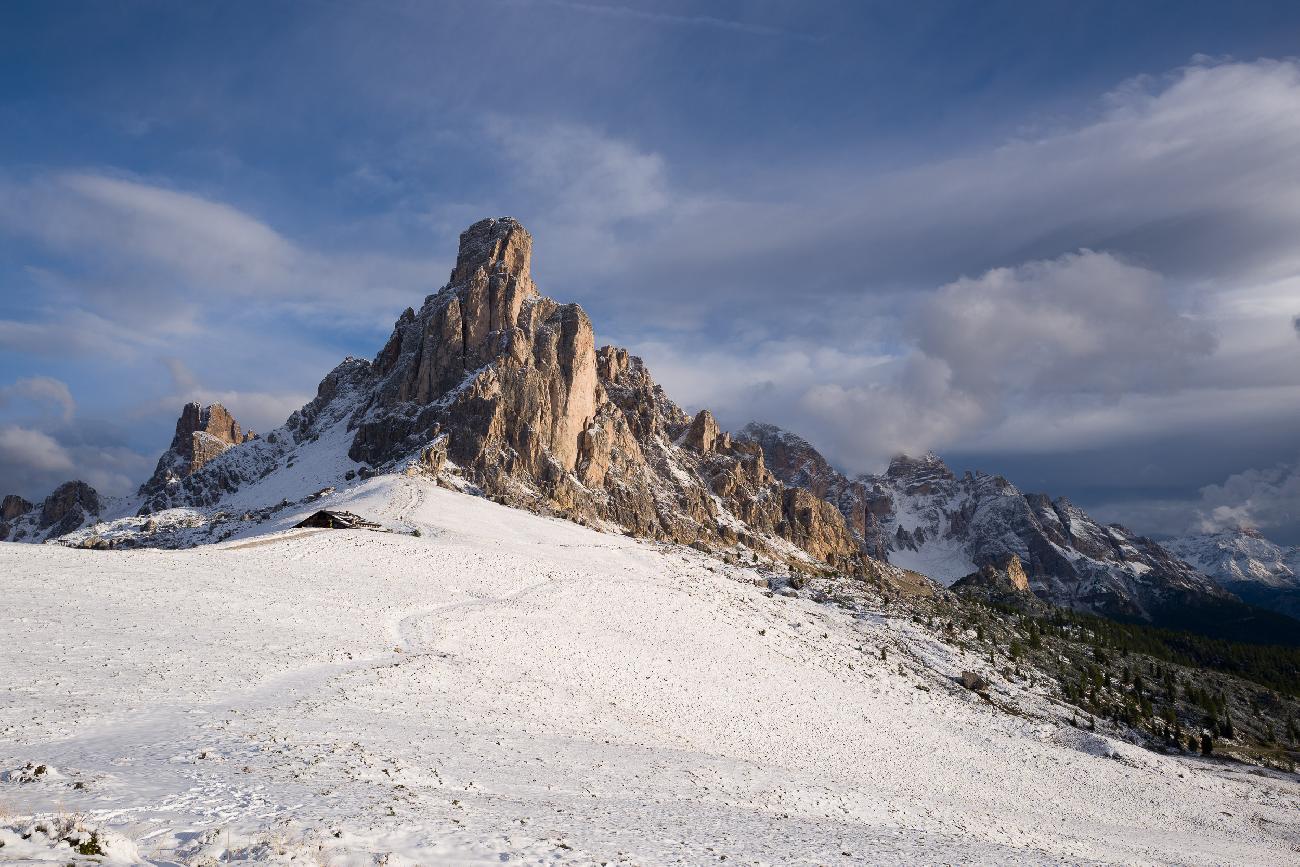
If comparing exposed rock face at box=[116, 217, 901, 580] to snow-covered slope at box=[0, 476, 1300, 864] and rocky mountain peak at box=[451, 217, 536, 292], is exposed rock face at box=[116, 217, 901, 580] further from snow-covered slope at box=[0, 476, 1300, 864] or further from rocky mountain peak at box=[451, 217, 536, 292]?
snow-covered slope at box=[0, 476, 1300, 864]

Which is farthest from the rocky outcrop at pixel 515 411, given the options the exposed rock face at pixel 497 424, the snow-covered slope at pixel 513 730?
the snow-covered slope at pixel 513 730

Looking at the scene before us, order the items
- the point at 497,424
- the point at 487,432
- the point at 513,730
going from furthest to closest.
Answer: the point at 497,424, the point at 487,432, the point at 513,730

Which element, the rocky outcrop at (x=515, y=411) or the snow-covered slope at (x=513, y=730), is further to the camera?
the rocky outcrop at (x=515, y=411)

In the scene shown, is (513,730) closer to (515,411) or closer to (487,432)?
(487,432)

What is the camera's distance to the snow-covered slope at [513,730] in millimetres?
14594

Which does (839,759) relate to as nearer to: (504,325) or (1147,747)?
(1147,747)

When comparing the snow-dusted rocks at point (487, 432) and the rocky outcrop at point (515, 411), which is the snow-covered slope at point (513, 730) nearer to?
the snow-dusted rocks at point (487, 432)

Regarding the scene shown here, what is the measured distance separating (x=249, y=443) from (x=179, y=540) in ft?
318

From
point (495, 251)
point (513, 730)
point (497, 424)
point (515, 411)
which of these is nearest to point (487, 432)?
point (497, 424)

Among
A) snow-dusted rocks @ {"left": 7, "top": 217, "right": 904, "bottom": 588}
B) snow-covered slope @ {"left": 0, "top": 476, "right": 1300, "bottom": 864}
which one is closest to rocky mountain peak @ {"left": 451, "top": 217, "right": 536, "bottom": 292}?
snow-dusted rocks @ {"left": 7, "top": 217, "right": 904, "bottom": 588}

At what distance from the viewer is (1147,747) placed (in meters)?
61.9

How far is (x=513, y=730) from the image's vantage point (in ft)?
85.4

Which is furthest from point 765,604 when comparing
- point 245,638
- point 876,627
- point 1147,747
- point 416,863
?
point 416,863

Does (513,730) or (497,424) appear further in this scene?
(497,424)
